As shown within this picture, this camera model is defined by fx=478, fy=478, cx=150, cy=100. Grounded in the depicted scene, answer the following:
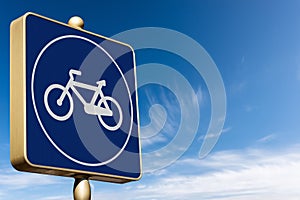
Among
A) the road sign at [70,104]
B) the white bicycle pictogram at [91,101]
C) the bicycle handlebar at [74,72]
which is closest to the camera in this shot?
the road sign at [70,104]

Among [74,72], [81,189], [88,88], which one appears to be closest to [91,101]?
[88,88]

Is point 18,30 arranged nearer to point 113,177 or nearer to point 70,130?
point 70,130

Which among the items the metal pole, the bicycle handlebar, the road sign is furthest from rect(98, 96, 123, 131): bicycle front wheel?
the metal pole

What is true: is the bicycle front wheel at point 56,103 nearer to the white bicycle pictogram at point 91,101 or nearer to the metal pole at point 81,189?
the white bicycle pictogram at point 91,101

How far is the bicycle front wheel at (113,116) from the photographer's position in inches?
107

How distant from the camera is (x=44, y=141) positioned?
2.39 meters

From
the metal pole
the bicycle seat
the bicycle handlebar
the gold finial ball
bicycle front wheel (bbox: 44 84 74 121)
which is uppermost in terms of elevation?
the gold finial ball

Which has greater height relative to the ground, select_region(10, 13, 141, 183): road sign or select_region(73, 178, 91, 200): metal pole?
select_region(10, 13, 141, 183): road sign

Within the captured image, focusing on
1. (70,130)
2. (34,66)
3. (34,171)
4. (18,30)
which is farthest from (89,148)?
(18,30)

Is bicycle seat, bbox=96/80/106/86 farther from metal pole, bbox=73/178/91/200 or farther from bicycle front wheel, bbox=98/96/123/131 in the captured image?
metal pole, bbox=73/178/91/200

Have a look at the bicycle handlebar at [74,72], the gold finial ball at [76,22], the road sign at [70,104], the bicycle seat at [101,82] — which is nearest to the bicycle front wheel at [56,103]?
the road sign at [70,104]

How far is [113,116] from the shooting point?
110 inches

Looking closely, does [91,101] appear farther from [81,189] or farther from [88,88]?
[81,189]

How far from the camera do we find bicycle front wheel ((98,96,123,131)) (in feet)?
8.94
